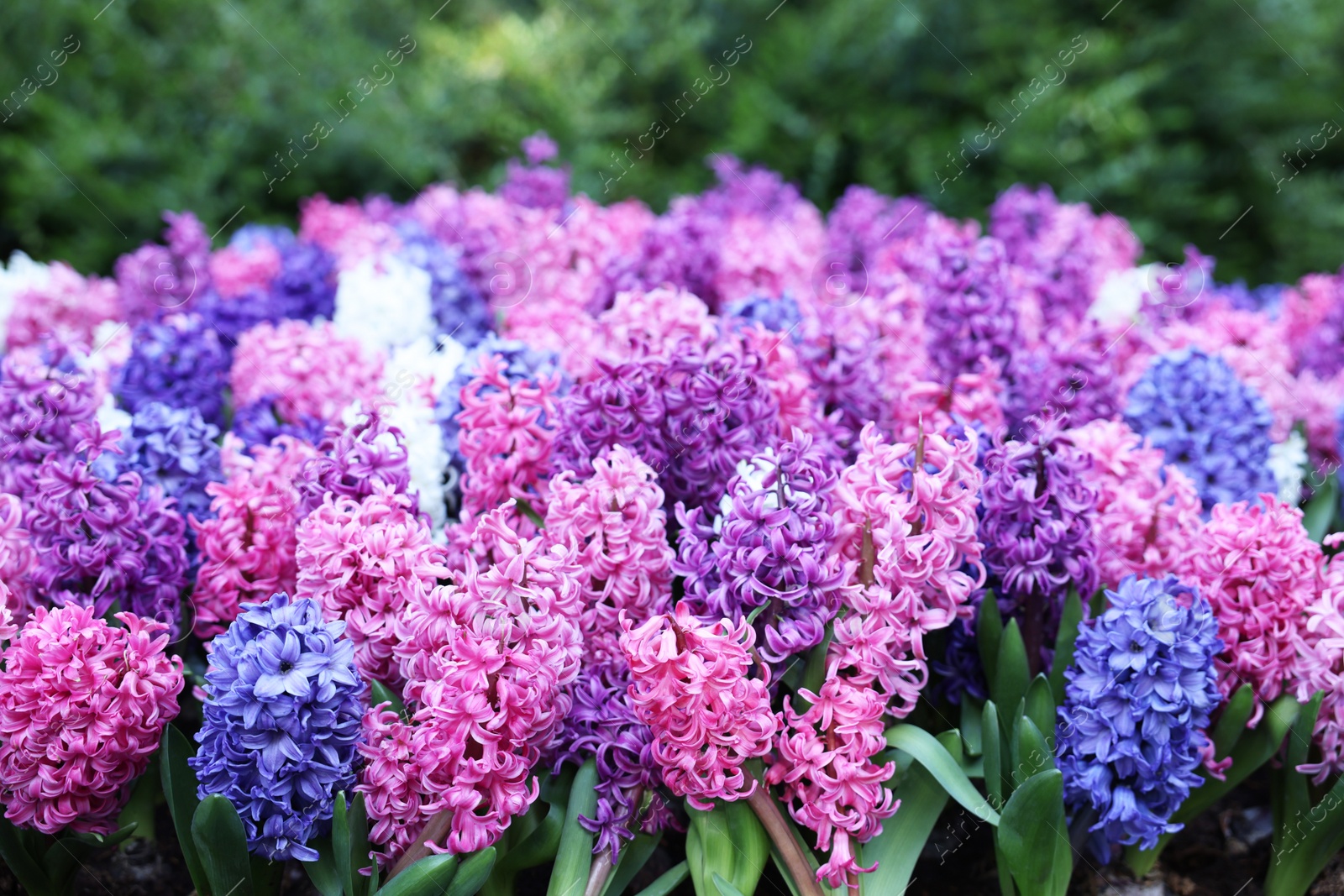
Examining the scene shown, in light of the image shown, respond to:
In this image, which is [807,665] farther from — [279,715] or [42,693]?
[42,693]

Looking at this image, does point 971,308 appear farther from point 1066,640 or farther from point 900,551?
point 900,551

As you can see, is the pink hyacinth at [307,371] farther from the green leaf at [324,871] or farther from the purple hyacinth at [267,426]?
the green leaf at [324,871]

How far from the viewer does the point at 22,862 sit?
7.13ft

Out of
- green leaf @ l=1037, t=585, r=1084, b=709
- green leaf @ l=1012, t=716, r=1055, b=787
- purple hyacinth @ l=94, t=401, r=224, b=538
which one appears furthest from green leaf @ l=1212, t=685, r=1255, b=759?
purple hyacinth @ l=94, t=401, r=224, b=538

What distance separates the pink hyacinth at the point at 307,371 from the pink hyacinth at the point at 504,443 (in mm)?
652

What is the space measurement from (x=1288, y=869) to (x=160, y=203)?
19.9ft

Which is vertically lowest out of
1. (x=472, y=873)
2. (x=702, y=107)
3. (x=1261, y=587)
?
(x=702, y=107)

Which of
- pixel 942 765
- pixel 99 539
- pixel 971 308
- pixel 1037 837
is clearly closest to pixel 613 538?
pixel 942 765

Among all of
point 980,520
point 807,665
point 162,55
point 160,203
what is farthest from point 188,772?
point 162,55

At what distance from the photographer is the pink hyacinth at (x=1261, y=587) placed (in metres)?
2.31

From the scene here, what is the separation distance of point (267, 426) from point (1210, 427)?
2494 millimetres

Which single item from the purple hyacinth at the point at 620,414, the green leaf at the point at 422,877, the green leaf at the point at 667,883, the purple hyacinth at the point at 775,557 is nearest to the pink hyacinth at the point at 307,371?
the purple hyacinth at the point at 620,414

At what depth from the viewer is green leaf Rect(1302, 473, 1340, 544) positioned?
3112 mm

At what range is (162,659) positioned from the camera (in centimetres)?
219
